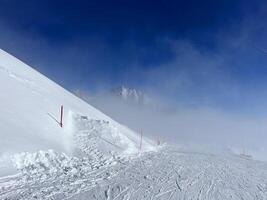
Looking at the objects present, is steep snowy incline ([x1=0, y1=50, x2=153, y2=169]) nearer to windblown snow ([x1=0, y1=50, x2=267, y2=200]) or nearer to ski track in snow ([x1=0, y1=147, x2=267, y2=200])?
windblown snow ([x1=0, y1=50, x2=267, y2=200])

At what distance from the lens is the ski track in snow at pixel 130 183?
8844mm

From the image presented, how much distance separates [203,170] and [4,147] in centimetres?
843

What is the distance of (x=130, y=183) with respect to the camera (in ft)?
34.3

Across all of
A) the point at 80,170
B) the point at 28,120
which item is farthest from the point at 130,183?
the point at 28,120

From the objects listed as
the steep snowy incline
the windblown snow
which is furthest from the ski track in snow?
the steep snowy incline

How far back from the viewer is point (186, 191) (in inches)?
383

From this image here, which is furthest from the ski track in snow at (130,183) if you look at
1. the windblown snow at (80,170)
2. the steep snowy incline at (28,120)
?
the steep snowy incline at (28,120)

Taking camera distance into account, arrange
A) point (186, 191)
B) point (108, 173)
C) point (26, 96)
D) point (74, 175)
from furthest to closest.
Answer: point (26, 96)
point (108, 173)
point (74, 175)
point (186, 191)

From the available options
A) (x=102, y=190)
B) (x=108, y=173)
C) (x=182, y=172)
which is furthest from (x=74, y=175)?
(x=182, y=172)

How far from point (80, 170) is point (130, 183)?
255 cm

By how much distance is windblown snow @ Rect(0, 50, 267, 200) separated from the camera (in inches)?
362

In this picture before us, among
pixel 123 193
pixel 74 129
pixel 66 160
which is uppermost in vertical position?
pixel 74 129

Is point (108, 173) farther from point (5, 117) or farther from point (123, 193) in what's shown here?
point (5, 117)

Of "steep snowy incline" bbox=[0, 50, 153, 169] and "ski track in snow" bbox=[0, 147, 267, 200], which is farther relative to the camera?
"steep snowy incline" bbox=[0, 50, 153, 169]
